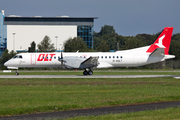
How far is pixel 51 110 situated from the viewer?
1241cm

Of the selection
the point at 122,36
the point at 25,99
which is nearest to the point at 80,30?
the point at 122,36

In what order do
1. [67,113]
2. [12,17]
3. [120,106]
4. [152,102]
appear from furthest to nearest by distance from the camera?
[12,17], [152,102], [120,106], [67,113]

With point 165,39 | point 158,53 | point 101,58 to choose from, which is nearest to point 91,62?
point 101,58

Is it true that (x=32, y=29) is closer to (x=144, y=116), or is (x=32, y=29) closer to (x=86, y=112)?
(x=86, y=112)

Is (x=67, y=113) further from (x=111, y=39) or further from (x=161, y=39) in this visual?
(x=111, y=39)

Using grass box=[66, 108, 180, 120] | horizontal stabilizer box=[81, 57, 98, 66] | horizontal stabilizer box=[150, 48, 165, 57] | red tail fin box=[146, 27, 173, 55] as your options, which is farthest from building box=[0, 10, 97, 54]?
grass box=[66, 108, 180, 120]

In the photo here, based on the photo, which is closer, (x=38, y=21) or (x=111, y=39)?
(x=38, y=21)

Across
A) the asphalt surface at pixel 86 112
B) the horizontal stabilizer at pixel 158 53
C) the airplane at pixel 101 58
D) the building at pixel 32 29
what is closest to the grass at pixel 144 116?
the asphalt surface at pixel 86 112

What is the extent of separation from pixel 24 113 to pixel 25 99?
3.75 m

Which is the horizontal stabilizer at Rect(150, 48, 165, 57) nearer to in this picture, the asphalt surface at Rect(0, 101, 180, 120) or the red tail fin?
the red tail fin

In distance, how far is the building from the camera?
331 feet

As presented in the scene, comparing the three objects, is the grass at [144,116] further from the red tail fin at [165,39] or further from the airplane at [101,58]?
the red tail fin at [165,39]

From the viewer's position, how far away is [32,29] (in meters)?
103

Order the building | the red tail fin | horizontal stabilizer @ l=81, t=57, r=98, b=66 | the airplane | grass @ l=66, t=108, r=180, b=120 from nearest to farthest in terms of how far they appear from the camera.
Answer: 1. grass @ l=66, t=108, r=180, b=120
2. horizontal stabilizer @ l=81, t=57, r=98, b=66
3. the airplane
4. the red tail fin
5. the building
